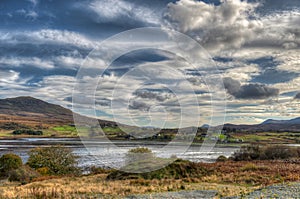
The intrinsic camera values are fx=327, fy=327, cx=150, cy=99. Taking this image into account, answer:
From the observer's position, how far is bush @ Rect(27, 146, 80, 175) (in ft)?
146

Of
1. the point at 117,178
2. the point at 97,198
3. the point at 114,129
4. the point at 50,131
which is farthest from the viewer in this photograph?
the point at 50,131

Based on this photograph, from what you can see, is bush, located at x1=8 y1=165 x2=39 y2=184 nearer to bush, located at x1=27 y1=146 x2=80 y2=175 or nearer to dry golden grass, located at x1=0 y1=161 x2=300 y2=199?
bush, located at x1=27 y1=146 x2=80 y2=175

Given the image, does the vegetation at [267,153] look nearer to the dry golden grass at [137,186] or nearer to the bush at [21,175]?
the dry golden grass at [137,186]

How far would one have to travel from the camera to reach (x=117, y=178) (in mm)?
32500

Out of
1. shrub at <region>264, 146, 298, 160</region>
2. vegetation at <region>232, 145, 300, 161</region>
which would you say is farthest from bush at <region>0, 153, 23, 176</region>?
shrub at <region>264, 146, 298, 160</region>

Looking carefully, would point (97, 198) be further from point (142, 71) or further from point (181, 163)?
point (181, 163)

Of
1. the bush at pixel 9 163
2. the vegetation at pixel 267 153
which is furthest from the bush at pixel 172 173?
the vegetation at pixel 267 153

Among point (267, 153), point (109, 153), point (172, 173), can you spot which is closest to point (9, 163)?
point (172, 173)

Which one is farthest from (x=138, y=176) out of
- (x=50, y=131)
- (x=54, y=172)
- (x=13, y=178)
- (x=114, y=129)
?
(x=50, y=131)

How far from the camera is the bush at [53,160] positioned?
4453 centimetres

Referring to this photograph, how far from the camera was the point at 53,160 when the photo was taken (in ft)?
149

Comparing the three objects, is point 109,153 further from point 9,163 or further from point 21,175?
point 21,175

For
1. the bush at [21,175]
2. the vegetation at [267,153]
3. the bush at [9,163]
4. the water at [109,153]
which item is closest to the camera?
the bush at [21,175]

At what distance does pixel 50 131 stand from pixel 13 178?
488 feet
